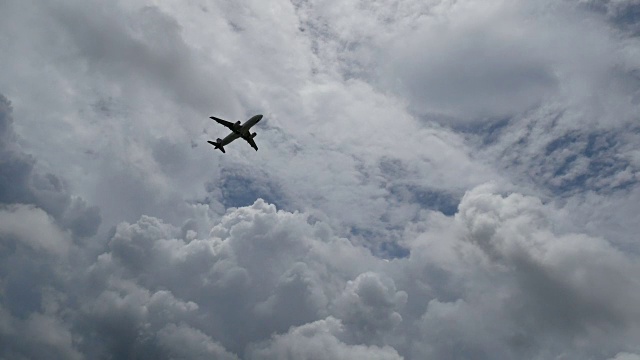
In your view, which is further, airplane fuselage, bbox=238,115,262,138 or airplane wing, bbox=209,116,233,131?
airplane fuselage, bbox=238,115,262,138

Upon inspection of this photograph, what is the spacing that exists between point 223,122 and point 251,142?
1630 centimetres

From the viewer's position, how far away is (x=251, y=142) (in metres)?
197

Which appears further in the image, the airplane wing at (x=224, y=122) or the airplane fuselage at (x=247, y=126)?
the airplane fuselage at (x=247, y=126)

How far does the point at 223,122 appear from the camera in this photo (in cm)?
18612

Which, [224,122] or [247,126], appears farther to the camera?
[247,126]
